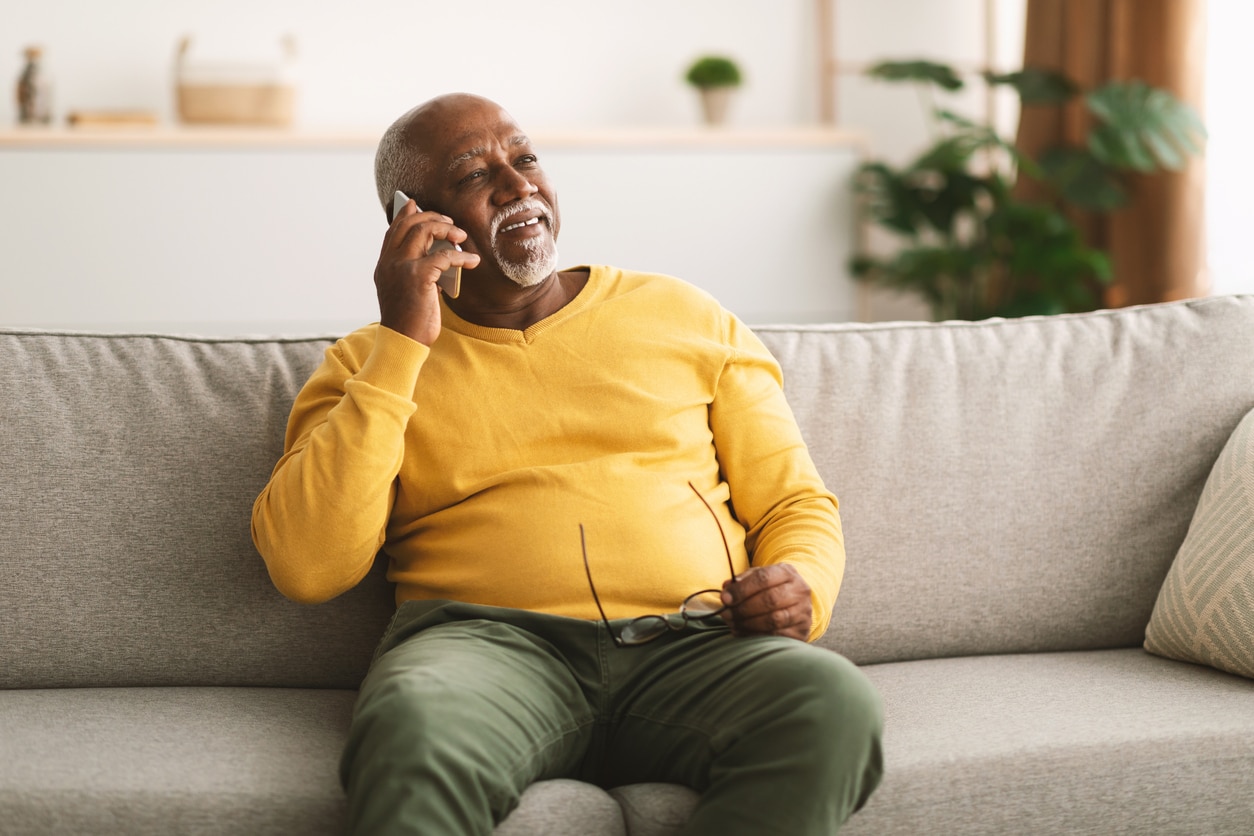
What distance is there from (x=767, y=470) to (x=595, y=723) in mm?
392

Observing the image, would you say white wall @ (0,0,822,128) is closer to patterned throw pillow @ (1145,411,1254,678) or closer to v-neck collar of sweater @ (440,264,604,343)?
v-neck collar of sweater @ (440,264,604,343)

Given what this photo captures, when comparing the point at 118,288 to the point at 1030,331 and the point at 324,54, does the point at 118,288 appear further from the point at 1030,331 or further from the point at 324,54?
the point at 1030,331

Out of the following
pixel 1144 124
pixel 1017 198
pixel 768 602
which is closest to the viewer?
pixel 768 602

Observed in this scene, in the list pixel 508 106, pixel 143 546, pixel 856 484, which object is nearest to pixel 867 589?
pixel 856 484

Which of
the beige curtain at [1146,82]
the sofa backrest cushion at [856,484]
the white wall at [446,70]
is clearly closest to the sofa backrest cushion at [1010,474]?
the sofa backrest cushion at [856,484]

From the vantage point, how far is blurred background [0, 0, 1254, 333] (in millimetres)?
3777

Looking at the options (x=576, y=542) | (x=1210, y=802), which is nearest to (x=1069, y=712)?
(x=1210, y=802)

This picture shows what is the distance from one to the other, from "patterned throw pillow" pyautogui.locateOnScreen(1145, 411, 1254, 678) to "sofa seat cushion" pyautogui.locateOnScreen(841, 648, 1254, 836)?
3.6 inches

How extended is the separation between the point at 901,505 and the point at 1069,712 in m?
0.38

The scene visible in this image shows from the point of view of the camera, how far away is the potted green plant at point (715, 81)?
14.2ft

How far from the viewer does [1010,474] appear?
1760 mm

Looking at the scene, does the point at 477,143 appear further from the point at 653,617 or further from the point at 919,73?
the point at 919,73

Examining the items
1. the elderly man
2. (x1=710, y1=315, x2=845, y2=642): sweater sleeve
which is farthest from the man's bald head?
(x1=710, y1=315, x2=845, y2=642): sweater sleeve

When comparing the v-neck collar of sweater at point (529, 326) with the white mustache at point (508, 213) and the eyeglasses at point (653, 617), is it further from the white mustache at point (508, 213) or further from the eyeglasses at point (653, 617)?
the eyeglasses at point (653, 617)
